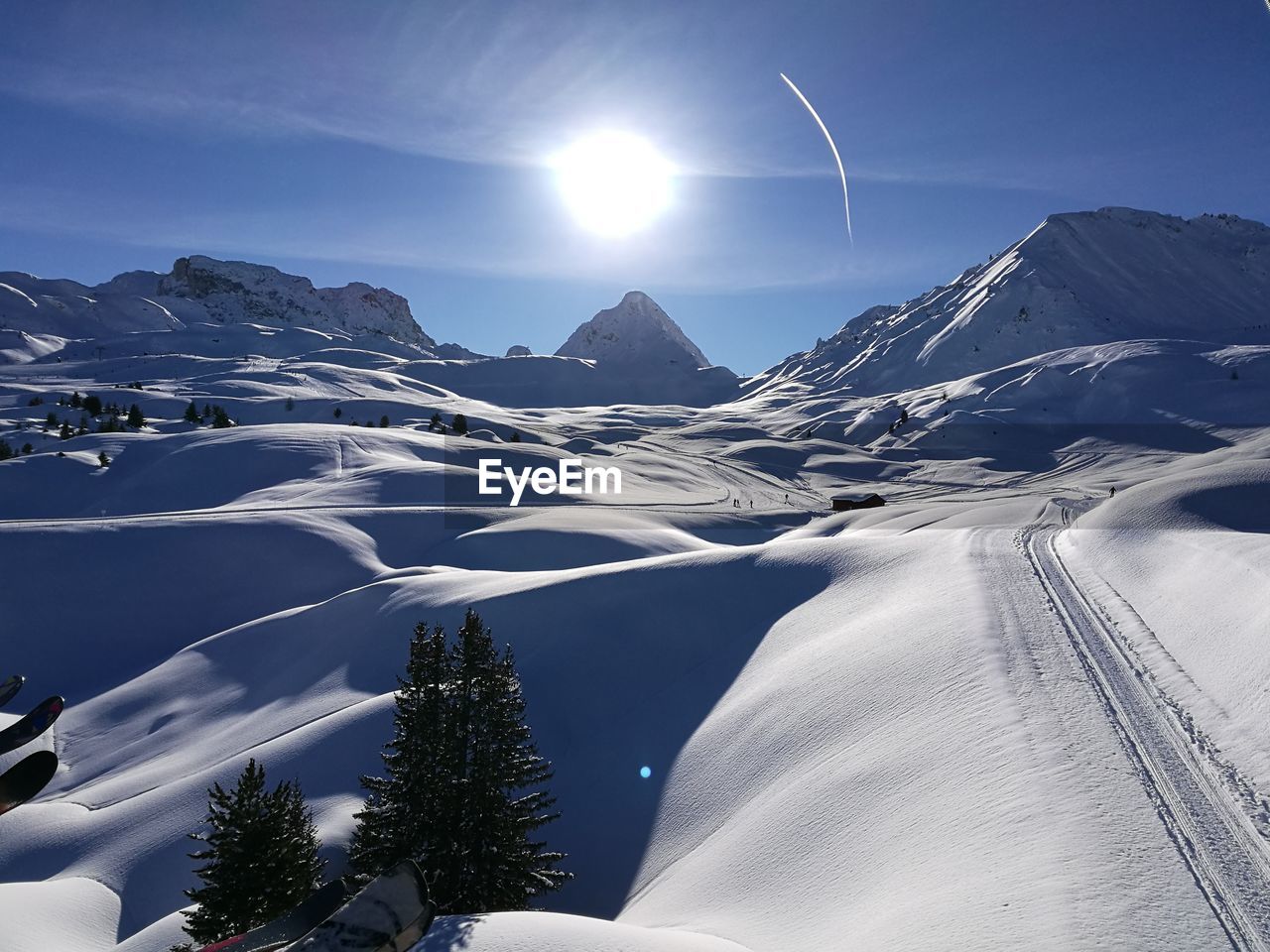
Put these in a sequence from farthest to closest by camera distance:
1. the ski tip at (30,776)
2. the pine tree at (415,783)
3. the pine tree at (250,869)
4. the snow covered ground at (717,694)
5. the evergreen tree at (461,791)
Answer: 1. the pine tree at (415,783)
2. the evergreen tree at (461,791)
3. the ski tip at (30,776)
4. the pine tree at (250,869)
5. the snow covered ground at (717,694)

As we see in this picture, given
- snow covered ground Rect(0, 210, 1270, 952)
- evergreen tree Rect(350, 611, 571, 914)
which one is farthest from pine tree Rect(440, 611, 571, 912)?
snow covered ground Rect(0, 210, 1270, 952)

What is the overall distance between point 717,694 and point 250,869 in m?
11.1

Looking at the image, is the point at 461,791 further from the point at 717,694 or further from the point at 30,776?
the point at 717,694

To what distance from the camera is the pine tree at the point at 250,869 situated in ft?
33.3

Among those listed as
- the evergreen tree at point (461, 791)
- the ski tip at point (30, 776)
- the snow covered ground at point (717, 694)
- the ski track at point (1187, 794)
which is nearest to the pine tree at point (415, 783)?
the evergreen tree at point (461, 791)

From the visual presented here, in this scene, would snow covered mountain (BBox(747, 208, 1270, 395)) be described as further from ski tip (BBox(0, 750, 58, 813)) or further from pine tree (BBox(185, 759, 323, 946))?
ski tip (BBox(0, 750, 58, 813))

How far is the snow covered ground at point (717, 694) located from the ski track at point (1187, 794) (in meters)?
0.05

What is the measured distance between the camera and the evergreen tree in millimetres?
11172

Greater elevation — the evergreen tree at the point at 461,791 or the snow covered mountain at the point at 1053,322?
the snow covered mountain at the point at 1053,322

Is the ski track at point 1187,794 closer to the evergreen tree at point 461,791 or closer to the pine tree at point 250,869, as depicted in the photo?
the evergreen tree at point 461,791

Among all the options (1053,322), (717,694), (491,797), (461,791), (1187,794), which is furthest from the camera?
(1053,322)

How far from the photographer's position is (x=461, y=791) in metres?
11.4

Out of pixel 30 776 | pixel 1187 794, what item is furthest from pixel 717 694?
pixel 30 776

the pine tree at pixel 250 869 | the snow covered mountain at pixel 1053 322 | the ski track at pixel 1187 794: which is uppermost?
the snow covered mountain at pixel 1053 322
